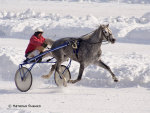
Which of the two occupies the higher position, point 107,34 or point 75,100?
point 107,34

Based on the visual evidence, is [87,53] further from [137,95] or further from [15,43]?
[15,43]

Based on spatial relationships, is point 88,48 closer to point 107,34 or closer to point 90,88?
point 107,34

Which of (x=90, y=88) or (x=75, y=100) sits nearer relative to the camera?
(x=75, y=100)

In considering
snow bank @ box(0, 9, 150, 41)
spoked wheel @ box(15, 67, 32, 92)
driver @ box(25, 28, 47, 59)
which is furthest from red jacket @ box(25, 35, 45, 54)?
snow bank @ box(0, 9, 150, 41)

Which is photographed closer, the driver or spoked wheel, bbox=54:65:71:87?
the driver

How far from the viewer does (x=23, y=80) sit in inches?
412

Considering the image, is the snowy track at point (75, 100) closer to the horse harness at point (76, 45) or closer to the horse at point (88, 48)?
the horse at point (88, 48)

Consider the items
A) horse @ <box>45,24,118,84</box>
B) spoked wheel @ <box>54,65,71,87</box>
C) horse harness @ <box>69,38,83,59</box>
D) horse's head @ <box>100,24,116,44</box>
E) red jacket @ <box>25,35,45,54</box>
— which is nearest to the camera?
horse's head @ <box>100,24,116,44</box>

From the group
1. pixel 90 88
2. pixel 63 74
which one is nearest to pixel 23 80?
pixel 63 74

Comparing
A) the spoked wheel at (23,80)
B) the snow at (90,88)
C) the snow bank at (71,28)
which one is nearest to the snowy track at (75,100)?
the snow at (90,88)

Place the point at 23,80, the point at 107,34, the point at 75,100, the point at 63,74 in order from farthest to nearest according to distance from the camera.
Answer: the point at 63,74 < the point at 23,80 < the point at 107,34 < the point at 75,100

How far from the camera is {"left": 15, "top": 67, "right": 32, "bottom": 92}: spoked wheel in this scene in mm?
10441

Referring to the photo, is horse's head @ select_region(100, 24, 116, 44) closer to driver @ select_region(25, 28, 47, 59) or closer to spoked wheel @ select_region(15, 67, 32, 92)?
driver @ select_region(25, 28, 47, 59)

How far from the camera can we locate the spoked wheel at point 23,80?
10.4 meters
